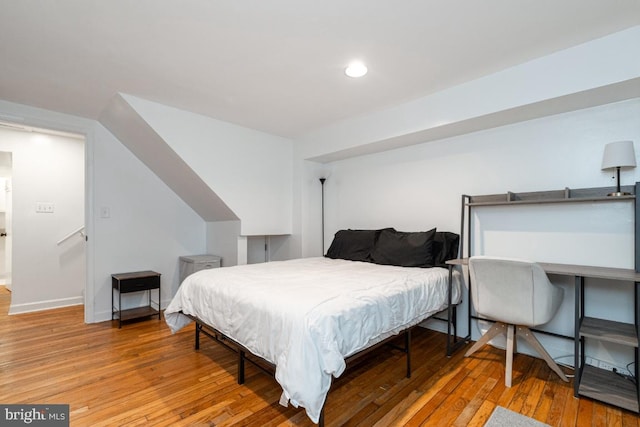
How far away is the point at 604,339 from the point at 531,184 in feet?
4.17

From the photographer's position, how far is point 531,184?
2613 mm

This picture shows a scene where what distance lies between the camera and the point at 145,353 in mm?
2586

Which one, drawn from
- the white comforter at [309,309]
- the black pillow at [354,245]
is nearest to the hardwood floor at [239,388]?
the white comforter at [309,309]

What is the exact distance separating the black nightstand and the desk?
3.81m

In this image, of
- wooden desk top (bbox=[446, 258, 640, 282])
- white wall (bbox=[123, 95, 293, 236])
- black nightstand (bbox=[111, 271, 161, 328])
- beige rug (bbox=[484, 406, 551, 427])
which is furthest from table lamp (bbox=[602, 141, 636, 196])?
black nightstand (bbox=[111, 271, 161, 328])

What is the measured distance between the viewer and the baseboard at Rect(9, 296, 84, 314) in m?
3.66

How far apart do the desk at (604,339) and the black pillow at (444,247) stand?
0.83m

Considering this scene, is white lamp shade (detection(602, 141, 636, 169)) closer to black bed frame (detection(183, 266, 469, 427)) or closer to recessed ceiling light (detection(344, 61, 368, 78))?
black bed frame (detection(183, 266, 469, 427))

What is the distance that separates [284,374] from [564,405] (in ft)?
5.79

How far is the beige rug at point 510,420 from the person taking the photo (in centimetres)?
168

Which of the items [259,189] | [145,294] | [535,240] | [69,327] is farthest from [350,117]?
[69,327]

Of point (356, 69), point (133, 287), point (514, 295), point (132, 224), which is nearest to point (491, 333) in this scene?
point (514, 295)

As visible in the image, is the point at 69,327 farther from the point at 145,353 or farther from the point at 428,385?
the point at 428,385

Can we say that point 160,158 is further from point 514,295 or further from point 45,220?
point 514,295
